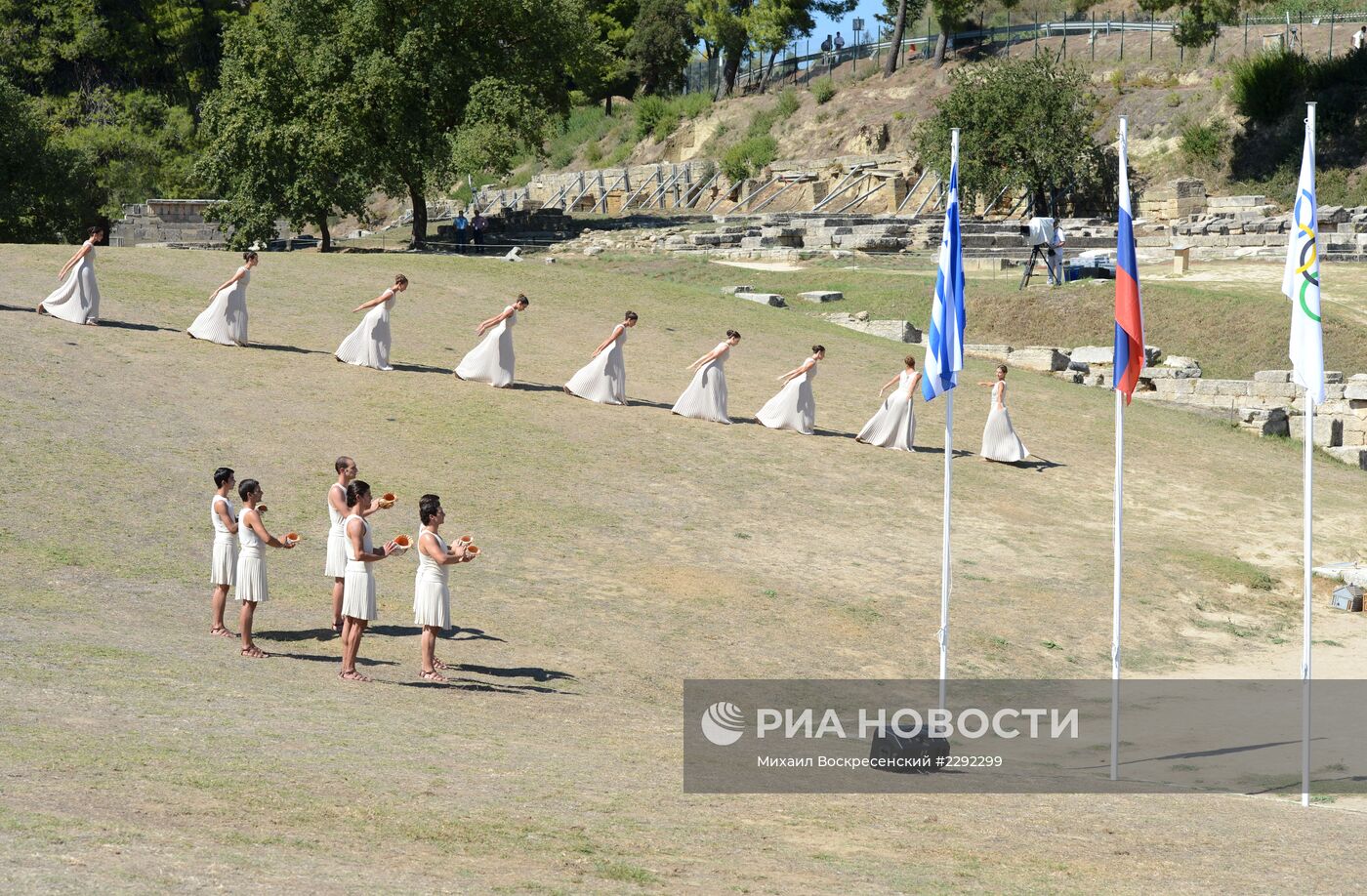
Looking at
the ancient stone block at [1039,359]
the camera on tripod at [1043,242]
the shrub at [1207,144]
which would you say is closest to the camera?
the ancient stone block at [1039,359]

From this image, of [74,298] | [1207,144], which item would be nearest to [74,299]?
[74,298]

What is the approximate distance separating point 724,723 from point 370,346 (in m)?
12.9

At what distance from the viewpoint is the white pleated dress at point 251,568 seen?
11.8 m

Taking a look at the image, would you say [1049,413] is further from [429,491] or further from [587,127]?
[587,127]

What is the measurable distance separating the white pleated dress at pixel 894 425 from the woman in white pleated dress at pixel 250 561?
12.5 m

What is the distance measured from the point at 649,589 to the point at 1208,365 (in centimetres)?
2149

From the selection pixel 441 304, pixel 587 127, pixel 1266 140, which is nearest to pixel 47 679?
pixel 441 304

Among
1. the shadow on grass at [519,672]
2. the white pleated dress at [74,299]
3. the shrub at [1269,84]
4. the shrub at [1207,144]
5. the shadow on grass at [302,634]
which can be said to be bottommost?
the shadow on grass at [519,672]

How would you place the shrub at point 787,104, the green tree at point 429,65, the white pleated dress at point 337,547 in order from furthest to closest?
the shrub at point 787,104
the green tree at point 429,65
the white pleated dress at point 337,547

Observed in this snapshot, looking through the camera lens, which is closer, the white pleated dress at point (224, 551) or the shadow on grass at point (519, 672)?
the white pleated dress at point (224, 551)

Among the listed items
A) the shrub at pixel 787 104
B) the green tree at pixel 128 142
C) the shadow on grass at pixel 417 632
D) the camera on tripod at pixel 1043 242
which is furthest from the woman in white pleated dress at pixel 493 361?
the shrub at pixel 787 104

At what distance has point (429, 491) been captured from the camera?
17.4 metres

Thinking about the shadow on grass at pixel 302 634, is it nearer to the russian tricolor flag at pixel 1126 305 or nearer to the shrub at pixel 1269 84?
the russian tricolor flag at pixel 1126 305

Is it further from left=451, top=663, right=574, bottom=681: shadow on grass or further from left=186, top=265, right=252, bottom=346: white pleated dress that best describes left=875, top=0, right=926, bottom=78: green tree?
left=451, top=663, right=574, bottom=681: shadow on grass
